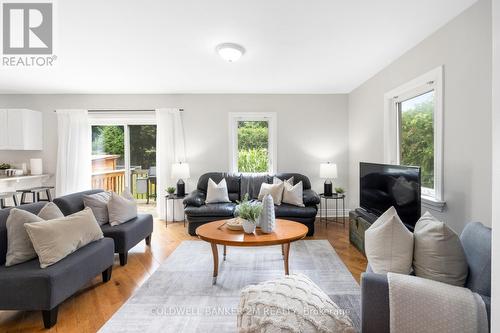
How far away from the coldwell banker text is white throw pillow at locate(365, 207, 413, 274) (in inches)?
125

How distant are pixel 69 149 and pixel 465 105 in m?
6.00

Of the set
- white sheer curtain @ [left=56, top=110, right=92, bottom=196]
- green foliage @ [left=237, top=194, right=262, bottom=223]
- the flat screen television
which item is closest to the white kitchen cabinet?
white sheer curtain @ [left=56, top=110, right=92, bottom=196]

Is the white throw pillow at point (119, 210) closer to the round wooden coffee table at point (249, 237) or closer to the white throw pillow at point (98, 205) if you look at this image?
the white throw pillow at point (98, 205)

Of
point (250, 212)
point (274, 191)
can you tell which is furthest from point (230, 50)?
point (274, 191)

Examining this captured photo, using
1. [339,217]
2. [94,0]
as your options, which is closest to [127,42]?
[94,0]

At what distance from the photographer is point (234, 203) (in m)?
4.45

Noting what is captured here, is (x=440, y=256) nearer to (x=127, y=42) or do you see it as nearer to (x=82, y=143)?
(x=127, y=42)

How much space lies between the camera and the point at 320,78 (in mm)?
4098

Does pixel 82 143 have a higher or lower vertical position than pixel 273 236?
higher

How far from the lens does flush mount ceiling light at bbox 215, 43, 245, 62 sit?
2.85 meters

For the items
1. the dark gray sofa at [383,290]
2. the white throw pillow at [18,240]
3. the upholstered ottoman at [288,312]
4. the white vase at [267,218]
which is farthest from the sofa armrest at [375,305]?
the white throw pillow at [18,240]

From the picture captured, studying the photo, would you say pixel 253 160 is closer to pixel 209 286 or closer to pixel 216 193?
pixel 216 193

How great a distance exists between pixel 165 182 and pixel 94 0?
11.0 feet

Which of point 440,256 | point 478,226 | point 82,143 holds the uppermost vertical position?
point 82,143
